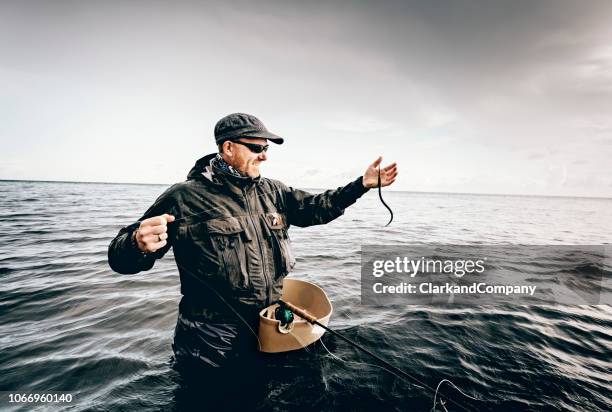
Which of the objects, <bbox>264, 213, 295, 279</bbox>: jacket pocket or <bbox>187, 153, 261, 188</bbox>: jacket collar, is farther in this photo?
<bbox>264, 213, 295, 279</bbox>: jacket pocket

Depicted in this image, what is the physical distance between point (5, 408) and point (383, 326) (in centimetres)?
590

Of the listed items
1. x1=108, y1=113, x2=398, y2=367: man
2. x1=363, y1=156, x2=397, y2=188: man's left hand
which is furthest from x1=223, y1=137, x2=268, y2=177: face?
x1=363, y1=156, x2=397, y2=188: man's left hand

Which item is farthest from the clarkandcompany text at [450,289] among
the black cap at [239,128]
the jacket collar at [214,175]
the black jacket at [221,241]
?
the black cap at [239,128]

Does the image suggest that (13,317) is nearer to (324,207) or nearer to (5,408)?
(5,408)

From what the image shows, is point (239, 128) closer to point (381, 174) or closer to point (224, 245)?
point (224, 245)

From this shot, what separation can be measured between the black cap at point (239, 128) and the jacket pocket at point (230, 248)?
0.98 meters

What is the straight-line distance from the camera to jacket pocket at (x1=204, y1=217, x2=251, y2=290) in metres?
3.12

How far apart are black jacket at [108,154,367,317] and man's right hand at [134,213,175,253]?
35 cm

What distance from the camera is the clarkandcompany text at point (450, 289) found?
25.8 ft

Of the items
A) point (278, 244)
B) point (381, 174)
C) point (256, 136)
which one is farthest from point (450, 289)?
point (256, 136)

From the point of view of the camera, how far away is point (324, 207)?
13.2 feet

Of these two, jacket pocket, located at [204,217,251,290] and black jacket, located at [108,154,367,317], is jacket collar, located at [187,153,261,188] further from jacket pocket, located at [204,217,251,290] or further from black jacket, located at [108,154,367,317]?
jacket pocket, located at [204,217,251,290]

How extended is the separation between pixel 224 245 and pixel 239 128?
1374mm

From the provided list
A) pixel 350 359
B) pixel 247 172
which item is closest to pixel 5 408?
pixel 247 172
